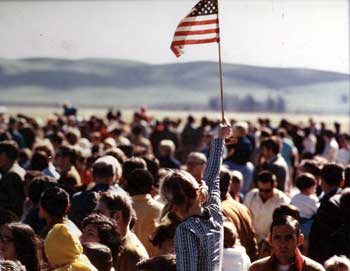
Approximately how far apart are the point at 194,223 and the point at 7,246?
4.57 ft

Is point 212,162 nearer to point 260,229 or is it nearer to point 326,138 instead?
point 260,229

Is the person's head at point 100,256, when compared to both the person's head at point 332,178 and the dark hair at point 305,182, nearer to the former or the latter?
the person's head at point 332,178

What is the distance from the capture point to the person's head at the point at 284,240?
607 centimetres

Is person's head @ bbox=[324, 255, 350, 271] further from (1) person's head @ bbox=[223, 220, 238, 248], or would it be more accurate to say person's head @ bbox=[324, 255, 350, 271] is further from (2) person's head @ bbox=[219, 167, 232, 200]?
(2) person's head @ bbox=[219, 167, 232, 200]

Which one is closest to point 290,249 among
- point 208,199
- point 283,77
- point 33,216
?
point 208,199

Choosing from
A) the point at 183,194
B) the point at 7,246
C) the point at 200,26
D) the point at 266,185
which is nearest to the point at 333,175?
the point at 266,185

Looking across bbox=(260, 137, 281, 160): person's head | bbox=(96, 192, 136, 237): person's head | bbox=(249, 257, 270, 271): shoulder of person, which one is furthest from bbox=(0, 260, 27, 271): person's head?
bbox=(260, 137, 281, 160): person's head

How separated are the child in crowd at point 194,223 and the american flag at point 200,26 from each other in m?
1.90

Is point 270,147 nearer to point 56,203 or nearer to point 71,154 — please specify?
point 71,154

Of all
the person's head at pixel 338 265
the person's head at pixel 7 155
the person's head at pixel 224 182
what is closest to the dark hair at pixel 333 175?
the person's head at pixel 224 182

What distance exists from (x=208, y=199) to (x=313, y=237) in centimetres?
260

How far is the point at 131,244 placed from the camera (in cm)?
685

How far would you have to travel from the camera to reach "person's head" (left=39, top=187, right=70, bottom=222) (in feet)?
24.0

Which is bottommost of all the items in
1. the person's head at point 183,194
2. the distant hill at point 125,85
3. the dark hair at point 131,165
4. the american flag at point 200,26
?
the distant hill at point 125,85
